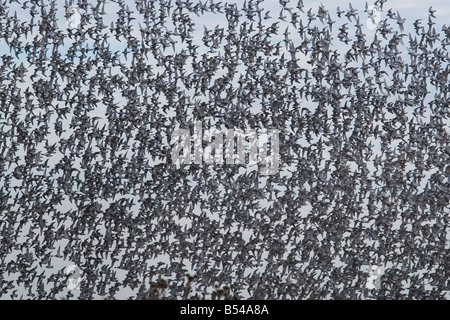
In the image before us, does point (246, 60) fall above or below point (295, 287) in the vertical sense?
above

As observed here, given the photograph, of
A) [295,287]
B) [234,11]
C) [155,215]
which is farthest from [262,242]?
[234,11]

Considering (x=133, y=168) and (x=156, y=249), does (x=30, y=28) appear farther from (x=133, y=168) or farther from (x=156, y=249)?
(x=156, y=249)

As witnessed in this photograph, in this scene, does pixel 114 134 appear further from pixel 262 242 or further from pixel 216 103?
pixel 262 242

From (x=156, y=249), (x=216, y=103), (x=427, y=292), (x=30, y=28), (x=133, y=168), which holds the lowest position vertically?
(x=427, y=292)
